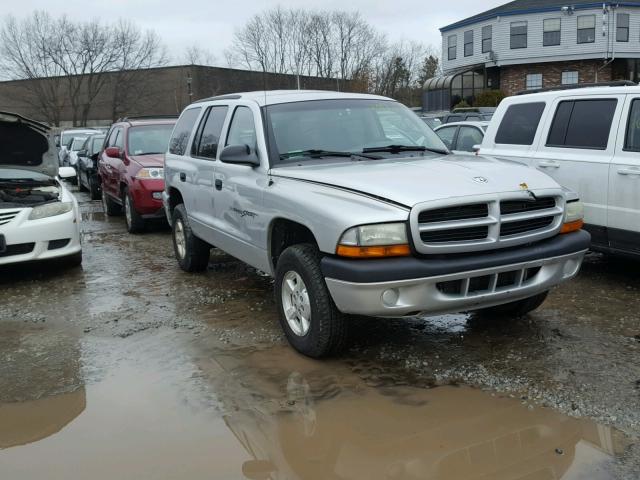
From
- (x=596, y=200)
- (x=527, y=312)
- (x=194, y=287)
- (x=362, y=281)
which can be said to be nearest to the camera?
(x=362, y=281)

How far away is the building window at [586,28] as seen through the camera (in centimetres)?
3569

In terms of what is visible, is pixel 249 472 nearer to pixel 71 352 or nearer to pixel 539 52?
pixel 71 352

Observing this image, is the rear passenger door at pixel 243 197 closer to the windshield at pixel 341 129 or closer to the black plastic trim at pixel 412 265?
the windshield at pixel 341 129

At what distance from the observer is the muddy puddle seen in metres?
3.16

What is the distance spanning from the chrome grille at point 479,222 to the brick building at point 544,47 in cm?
3499

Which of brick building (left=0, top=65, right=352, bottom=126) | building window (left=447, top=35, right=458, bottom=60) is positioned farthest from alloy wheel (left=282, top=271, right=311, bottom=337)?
brick building (left=0, top=65, right=352, bottom=126)

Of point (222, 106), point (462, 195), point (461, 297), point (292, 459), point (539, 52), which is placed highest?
point (539, 52)

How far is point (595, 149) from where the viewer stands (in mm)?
6180

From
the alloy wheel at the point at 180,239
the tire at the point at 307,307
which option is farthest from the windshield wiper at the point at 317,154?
the alloy wheel at the point at 180,239

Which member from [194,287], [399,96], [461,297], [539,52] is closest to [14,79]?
[399,96]

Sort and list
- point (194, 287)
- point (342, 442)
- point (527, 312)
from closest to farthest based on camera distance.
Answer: point (342, 442) → point (527, 312) → point (194, 287)

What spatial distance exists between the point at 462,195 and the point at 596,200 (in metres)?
2.78

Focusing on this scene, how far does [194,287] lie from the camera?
262 inches

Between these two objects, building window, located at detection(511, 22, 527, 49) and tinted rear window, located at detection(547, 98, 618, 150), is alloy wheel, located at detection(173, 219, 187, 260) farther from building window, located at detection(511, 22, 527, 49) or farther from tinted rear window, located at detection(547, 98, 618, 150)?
building window, located at detection(511, 22, 527, 49)
